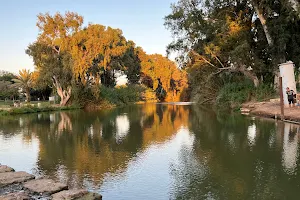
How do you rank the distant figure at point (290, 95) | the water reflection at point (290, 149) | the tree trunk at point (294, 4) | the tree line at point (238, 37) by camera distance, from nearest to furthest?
the water reflection at point (290, 149)
the distant figure at point (290, 95)
the tree trunk at point (294, 4)
the tree line at point (238, 37)

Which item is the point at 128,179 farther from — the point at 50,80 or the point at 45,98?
the point at 45,98

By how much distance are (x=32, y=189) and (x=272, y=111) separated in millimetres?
16355

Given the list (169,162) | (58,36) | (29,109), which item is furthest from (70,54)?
(169,162)

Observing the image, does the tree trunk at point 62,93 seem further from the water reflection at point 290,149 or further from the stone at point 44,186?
the stone at point 44,186

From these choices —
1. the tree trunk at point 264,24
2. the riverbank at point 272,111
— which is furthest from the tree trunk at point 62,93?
the tree trunk at point 264,24

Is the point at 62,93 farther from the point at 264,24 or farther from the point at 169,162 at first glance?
the point at 169,162

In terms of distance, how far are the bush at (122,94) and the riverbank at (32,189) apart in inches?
1240

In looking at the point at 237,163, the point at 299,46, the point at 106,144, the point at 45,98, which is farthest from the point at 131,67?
the point at 237,163

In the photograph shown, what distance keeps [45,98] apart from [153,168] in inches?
1845

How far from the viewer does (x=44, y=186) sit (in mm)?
5887

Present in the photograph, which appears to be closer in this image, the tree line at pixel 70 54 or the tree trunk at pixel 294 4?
the tree trunk at pixel 294 4

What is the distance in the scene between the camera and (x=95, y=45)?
34.0 m

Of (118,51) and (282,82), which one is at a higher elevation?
(118,51)

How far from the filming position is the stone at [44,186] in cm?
569
